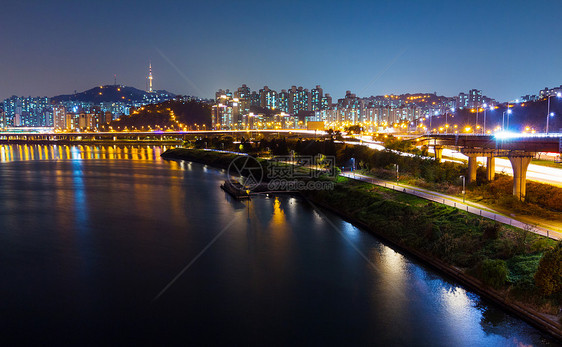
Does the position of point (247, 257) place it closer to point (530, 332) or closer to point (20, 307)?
point (20, 307)

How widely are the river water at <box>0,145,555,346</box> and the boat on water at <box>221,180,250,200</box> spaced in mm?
3961

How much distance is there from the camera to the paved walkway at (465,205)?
36.6ft

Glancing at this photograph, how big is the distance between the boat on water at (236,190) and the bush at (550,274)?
625 inches

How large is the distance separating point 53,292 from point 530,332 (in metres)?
9.93

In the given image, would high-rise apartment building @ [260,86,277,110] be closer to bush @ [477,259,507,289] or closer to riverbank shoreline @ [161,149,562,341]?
riverbank shoreline @ [161,149,562,341]

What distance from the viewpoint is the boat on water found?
22828mm

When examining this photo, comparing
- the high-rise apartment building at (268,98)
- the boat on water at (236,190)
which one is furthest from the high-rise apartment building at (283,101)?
the boat on water at (236,190)

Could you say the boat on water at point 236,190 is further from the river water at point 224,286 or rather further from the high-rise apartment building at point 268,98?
the high-rise apartment building at point 268,98

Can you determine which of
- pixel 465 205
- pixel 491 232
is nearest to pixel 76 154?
pixel 465 205

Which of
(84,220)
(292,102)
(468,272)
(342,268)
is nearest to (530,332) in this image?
(468,272)

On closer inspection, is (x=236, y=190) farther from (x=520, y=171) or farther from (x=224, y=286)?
(x=520, y=171)

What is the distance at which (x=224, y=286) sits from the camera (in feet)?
34.0

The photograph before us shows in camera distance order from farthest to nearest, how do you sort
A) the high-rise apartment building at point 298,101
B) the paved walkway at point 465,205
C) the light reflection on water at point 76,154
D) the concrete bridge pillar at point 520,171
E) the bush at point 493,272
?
the high-rise apartment building at point 298,101 < the light reflection on water at point 76,154 < the concrete bridge pillar at point 520,171 < the paved walkway at point 465,205 < the bush at point 493,272

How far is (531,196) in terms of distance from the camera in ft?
48.7
